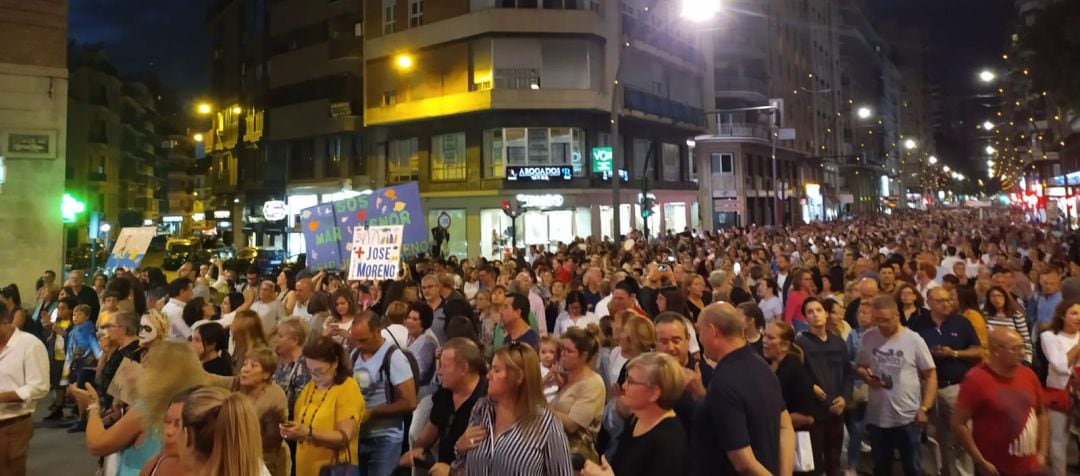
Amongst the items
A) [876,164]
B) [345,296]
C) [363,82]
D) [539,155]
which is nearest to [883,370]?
[345,296]

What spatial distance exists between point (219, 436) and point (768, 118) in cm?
5599

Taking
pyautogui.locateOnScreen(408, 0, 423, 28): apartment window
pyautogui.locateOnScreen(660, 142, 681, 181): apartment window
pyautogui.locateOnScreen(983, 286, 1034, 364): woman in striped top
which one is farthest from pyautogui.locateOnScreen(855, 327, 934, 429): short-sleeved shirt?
pyautogui.locateOnScreen(660, 142, 681, 181): apartment window

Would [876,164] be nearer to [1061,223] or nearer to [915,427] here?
[1061,223]

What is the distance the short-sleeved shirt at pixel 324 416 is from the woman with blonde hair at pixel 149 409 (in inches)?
32.3

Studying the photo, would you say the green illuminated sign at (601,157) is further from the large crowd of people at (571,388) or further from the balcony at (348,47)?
the large crowd of people at (571,388)

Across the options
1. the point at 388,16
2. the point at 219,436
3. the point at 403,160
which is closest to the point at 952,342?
the point at 219,436

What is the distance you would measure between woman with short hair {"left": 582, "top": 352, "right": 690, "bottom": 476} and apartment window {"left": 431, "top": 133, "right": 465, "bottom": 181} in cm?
3089

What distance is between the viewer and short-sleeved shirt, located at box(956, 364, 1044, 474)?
15.1ft

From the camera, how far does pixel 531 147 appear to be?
108ft

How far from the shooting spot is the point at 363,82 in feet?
125

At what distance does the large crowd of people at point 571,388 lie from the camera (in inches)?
143

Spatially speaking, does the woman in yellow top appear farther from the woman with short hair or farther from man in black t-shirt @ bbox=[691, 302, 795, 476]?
man in black t-shirt @ bbox=[691, 302, 795, 476]

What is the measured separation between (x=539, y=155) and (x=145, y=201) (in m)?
59.5

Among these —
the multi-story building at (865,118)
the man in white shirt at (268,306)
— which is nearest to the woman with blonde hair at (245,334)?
the man in white shirt at (268,306)
